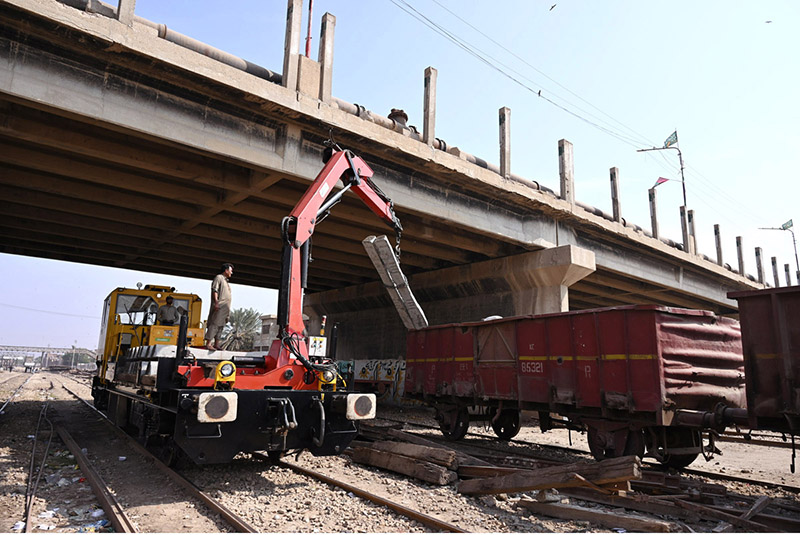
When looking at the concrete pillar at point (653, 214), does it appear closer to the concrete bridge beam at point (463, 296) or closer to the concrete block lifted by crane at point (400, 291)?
the concrete bridge beam at point (463, 296)

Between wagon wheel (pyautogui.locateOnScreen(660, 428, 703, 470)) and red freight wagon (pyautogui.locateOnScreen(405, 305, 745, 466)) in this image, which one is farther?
wagon wheel (pyautogui.locateOnScreen(660, 428, 703, 470))

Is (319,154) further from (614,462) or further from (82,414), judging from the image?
(82,414)

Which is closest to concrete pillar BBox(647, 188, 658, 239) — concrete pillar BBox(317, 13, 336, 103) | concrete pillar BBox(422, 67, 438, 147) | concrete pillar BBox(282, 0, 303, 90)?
concrete pillar BBox(422, 67, 438, 147)

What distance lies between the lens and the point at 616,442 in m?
8.35

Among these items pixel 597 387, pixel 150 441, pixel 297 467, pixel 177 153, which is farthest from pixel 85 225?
pixel 597 387

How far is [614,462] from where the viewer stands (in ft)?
19.8

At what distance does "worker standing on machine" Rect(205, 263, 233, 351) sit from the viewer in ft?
24.8

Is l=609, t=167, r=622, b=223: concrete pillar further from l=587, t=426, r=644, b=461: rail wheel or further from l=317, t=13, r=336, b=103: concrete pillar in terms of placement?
l=317, t=13, r=336, b=103: concrete pillar

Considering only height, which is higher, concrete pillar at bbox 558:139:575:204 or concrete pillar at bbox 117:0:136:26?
concrete pillar at bbox 558:139:575:204

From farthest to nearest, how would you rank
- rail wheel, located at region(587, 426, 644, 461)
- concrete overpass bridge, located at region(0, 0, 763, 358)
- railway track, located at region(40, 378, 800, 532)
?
concrete overpass bridge, located at region(0, 0, 763, 358) < rail wheel, located at region(587, 426, 644, 461) < railway track, located at region(40, 378, 800, 532)

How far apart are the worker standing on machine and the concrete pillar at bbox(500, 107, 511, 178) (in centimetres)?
975

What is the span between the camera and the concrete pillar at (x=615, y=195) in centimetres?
1919

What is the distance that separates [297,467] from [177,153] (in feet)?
24.7

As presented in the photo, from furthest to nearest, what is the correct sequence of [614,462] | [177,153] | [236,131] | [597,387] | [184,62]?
[177,153] → [236,131] → [184,62] → [597,387] → [614,462]
